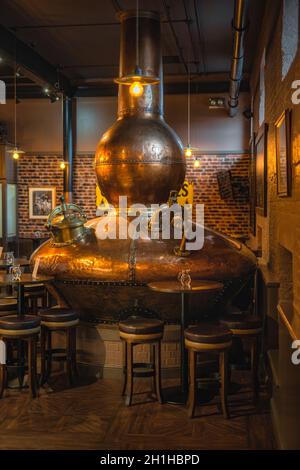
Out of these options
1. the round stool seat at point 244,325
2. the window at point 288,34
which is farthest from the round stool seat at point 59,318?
the window at point 288,34

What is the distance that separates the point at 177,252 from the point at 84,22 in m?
3.84

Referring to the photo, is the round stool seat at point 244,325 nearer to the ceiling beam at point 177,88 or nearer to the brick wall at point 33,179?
the ceiling beam at point 177,88

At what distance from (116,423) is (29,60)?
6.02 m

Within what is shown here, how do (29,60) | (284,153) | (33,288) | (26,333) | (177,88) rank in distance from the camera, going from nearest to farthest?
(284,153) → (26,333) → (33,288) → (29,60) → (177,88)

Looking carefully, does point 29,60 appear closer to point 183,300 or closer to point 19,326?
point 19,326

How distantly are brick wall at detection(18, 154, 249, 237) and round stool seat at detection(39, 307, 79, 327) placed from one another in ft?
19.1

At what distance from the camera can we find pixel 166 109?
10.6 meters

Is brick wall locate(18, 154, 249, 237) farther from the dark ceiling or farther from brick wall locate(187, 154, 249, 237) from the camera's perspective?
the dark ceiling

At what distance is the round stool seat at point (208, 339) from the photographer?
165 inches

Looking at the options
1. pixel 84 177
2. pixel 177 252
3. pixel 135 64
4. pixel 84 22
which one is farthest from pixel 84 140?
pixel 177 252

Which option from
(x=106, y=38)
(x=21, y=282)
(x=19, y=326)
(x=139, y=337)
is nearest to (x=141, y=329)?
(x=139, y=337)

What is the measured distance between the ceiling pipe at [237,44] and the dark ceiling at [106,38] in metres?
0.49

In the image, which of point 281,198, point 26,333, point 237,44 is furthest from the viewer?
point 237,44

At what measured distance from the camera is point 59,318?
4914 mm
